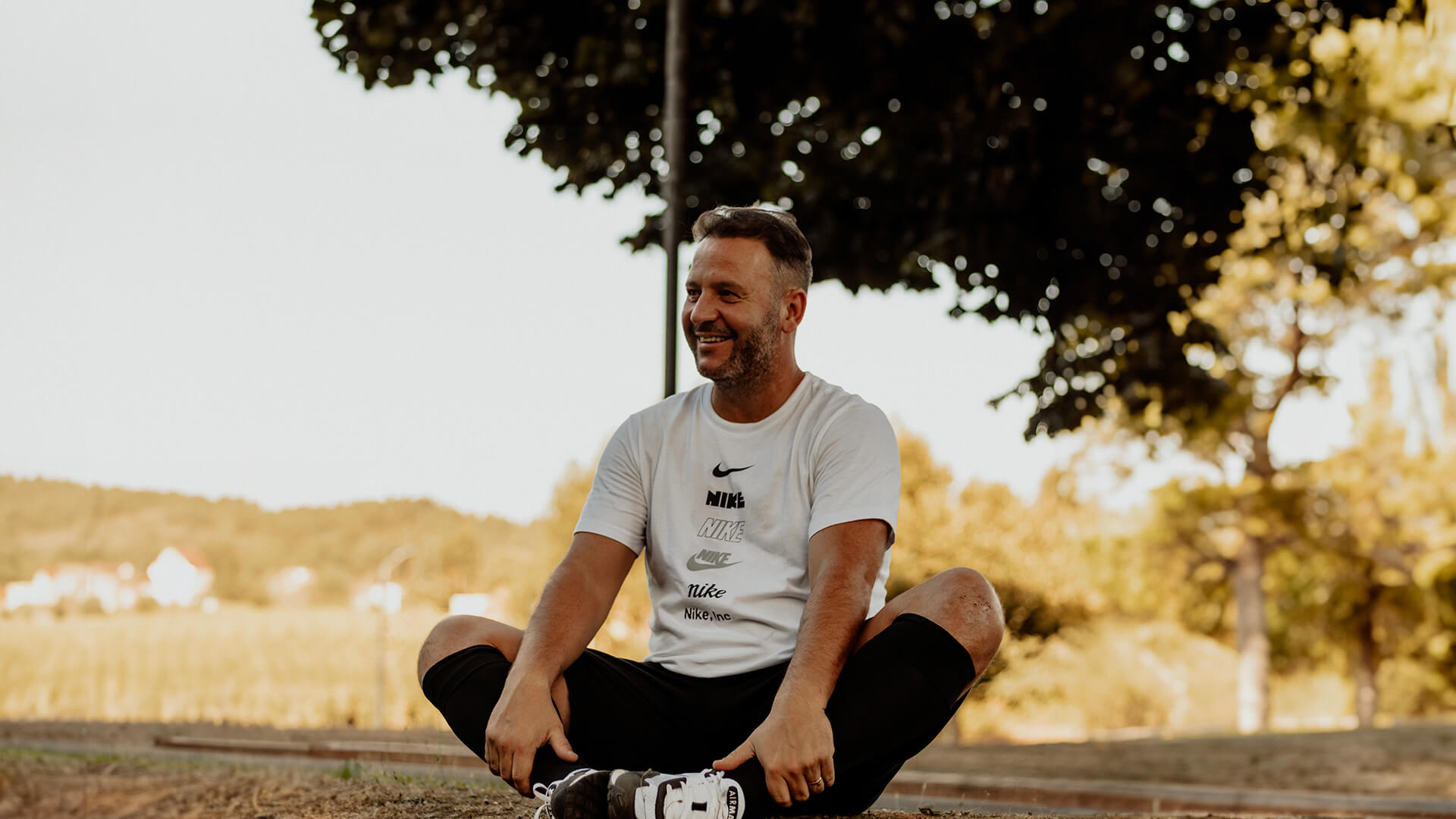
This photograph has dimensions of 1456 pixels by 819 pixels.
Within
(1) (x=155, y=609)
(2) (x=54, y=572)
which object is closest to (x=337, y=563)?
(1) (x=155, y=609)

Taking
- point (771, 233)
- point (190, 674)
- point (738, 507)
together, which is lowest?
point (190, 674)

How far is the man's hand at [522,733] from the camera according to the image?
2725mm

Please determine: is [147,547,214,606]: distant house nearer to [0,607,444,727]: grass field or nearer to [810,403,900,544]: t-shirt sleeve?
[0,607,444,727]: grass field

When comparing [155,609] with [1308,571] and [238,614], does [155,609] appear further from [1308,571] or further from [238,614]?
[1308,571]

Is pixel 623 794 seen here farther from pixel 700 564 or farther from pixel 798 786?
pixel 700 564

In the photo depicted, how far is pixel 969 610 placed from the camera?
2.78 m

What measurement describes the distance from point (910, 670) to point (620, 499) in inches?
34.9

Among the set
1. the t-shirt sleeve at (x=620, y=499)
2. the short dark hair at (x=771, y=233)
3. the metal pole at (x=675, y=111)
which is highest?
the metal pole at (x=675, y=111)

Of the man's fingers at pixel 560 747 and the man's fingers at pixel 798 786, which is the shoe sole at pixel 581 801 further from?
the man's fingers at pixel 798 786

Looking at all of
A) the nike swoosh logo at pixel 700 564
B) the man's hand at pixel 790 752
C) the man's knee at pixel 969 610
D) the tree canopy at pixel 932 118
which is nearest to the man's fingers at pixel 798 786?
the man's hand at pixel 790 752

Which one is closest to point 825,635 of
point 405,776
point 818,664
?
point 818,664

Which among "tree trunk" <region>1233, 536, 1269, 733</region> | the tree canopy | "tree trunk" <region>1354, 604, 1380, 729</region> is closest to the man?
the tree canopy

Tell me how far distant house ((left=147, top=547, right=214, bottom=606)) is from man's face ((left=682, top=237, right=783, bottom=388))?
65.6 ft

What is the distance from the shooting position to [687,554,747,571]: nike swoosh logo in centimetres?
296
